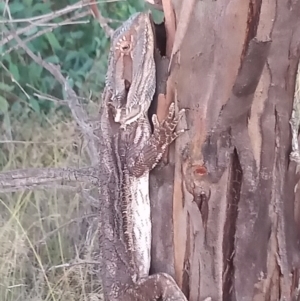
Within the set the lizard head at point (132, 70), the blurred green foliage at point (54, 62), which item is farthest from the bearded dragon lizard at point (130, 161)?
the blurred green foliage at point (54, 62)

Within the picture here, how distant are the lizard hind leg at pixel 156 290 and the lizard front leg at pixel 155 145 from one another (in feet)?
0.71

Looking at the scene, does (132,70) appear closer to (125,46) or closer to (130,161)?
(125,46)

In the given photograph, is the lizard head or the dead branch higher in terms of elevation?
the lizard head

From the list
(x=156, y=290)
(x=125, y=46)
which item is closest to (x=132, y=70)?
(x=125, y=46)

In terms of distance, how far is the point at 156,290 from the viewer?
1006 millimetres

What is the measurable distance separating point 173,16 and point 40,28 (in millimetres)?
1284

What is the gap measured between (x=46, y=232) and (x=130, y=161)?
101 centimetres

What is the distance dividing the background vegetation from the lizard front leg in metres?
0.83

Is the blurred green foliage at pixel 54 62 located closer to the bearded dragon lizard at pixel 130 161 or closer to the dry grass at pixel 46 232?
the dry grass at pixel 46 232

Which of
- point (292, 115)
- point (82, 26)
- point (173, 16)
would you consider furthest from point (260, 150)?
point (82, 26)

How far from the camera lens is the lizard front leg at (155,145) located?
0.93m

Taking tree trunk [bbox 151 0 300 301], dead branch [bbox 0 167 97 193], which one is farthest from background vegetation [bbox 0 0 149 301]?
tree trunk [bbox 151 0 300 301]

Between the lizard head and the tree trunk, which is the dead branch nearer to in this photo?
the lizard head

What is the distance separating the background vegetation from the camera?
1.91 m
